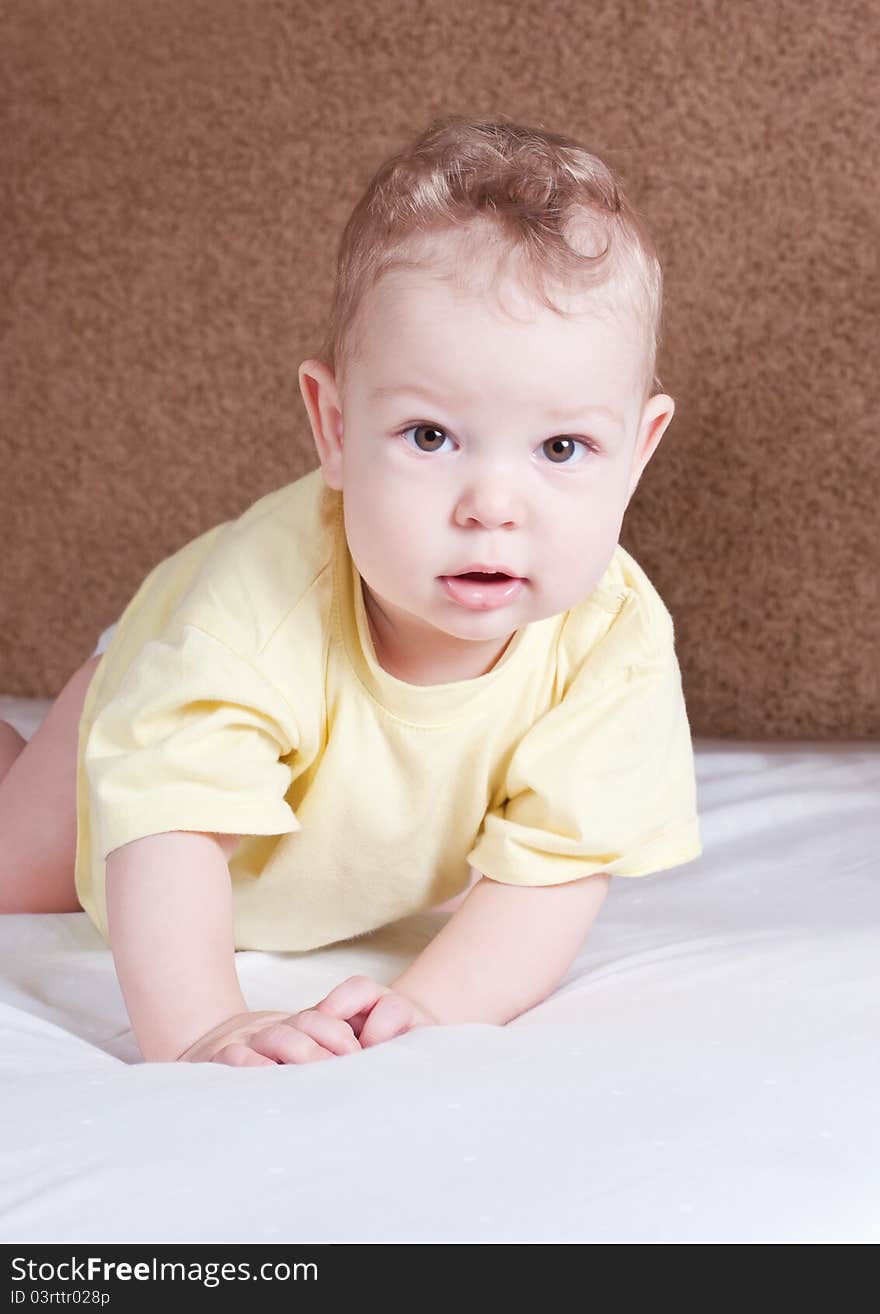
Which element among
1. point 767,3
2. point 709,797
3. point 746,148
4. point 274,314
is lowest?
→ point 709,797

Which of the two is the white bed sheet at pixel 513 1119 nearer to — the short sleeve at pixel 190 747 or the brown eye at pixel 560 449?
the short sleeve at pixel 190 747

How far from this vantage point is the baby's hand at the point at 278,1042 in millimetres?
751

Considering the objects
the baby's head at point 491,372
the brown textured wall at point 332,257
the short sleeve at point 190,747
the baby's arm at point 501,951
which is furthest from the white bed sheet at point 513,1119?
the brown textured wall at point 332,257

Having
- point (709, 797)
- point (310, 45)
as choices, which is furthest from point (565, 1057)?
point (310, 45)

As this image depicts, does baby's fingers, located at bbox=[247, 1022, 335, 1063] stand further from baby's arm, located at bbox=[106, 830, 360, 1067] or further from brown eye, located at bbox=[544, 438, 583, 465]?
brown eye, located at bbox=[544, 438, 583, 465]

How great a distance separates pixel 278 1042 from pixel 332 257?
3.88 ft

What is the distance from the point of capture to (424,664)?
973 millimetres

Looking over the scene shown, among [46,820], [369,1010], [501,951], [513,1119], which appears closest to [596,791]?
[501,951]

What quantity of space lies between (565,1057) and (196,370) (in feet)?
4.12

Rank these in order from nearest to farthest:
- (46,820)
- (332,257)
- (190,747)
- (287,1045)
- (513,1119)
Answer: (513,1119)
(287,1045)
(190,747)
(46,820)
(332,257)

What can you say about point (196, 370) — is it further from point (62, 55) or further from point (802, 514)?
point (802, 514)

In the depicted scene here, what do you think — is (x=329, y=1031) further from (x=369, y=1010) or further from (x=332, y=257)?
(x=332, y=257)
